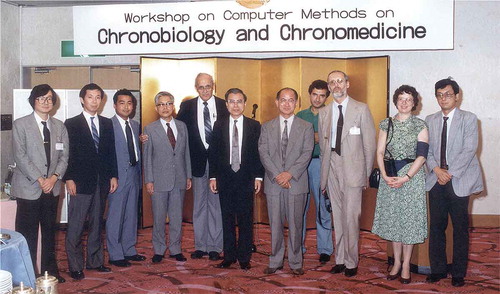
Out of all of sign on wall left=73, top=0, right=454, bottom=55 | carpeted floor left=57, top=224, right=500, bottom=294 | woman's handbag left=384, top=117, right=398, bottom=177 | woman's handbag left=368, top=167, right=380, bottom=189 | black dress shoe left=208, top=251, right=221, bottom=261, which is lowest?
carpeted floor left=57, top=224, right=500, bottom=294

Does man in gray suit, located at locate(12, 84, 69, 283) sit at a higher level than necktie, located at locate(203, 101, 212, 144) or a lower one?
lower

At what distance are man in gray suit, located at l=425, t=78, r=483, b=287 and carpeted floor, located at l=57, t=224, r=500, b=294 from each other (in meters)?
0.22

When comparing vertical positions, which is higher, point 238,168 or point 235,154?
point 235,154

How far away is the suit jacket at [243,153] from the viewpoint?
190 inches

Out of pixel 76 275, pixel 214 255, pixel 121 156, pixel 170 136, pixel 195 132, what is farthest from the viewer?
pixel 195 132

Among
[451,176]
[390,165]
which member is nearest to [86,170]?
[390,165]

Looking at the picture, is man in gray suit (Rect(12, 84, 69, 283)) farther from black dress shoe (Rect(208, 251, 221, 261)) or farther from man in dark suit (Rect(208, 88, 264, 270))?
black dress shoe (Rect(208, 251, 221, 261))

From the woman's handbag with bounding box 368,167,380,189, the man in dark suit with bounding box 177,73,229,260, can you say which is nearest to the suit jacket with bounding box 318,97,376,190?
the woman's handbag with bounding box 368,167,380,189

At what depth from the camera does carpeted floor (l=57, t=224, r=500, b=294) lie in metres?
4.33

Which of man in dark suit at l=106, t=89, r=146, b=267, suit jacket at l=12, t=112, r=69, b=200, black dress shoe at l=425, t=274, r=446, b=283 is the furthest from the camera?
man in dark suit at l=106, t=89, r=146, b=267

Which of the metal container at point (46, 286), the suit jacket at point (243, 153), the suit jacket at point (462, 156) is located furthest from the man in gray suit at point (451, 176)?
the metal container at point (46, 286)

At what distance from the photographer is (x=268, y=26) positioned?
3.51m

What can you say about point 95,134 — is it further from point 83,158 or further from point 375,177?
point 375,177

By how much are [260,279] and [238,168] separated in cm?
94
